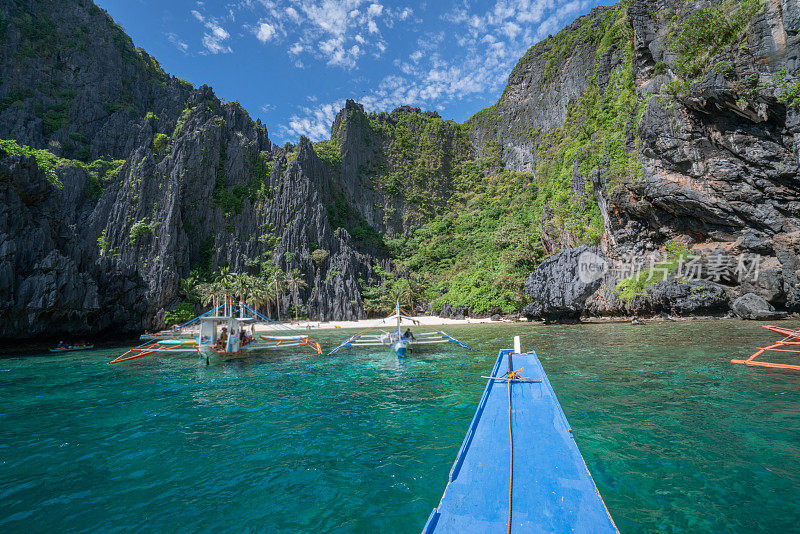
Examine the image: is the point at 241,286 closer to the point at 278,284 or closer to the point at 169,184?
the point at 278,284

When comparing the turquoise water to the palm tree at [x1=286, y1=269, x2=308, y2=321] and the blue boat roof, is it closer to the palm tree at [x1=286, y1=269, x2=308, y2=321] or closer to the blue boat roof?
the blue boat roof

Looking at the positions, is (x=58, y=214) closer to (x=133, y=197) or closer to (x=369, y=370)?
(x=133, y=197)

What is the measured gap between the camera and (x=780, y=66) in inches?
950

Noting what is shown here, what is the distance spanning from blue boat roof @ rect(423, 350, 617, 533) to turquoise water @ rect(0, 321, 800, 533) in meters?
1.30

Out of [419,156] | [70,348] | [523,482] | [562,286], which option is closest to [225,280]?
[70,348]

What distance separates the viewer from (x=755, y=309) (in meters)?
29.2

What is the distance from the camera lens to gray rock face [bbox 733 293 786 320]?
28.9 meters

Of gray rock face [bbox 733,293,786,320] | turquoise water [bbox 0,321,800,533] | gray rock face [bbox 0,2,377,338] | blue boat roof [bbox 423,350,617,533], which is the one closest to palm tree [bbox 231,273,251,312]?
gray rock face [bbox 0,2,377,338]

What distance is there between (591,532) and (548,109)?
89884mm

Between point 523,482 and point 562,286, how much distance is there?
40128 millimetres

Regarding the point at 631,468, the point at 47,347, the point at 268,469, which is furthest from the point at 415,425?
the point at 47,347

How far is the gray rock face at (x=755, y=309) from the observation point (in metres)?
28.9

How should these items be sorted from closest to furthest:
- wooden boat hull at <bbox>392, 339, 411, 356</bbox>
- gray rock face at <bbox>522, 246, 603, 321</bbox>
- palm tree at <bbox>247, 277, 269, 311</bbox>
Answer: wooden boat hull at <bbox>392, 339, 411, 356</bbox> < gray rock face at <bbox>522, 246, 603, 321</bbox> < palm tree at <bbox>247, 277, 269, 311</bbox>

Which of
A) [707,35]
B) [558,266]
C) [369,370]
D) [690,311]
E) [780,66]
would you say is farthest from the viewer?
[558,266]
